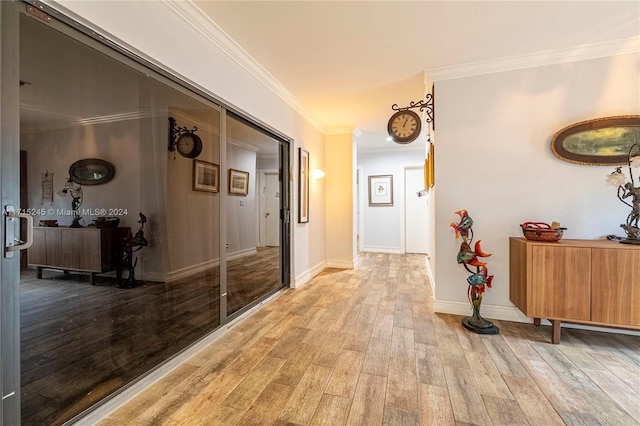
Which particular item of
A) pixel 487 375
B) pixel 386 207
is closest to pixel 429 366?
pixel 487 375

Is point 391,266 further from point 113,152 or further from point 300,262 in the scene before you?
point 113,152

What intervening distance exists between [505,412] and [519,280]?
1.35 meters

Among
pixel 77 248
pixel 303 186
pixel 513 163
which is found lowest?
Result: pixel 77 248

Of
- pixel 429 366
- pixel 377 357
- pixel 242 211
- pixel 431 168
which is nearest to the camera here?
pixel 429 366

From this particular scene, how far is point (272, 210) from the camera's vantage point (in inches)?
140

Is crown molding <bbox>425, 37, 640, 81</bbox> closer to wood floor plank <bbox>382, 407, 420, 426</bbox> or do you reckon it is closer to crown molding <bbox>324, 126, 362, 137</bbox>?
crown molding <bbox>324, 126, 362, 137</bbox>

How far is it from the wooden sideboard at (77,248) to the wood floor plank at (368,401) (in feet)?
5.34

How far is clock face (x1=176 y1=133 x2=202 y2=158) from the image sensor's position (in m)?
2.03

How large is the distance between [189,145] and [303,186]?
203 cm

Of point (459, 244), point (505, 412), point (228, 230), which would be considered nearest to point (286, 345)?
point (228, 230)

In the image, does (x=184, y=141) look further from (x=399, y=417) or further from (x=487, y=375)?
(x=487, y=375)

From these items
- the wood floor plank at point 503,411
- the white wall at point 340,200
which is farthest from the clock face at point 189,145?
the white wall at point 340,200

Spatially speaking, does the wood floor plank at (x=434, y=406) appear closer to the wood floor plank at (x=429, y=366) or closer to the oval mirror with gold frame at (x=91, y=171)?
the wood floor plank at (x=429, y=366)

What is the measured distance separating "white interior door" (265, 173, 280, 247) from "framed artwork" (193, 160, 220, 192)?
105 cm
